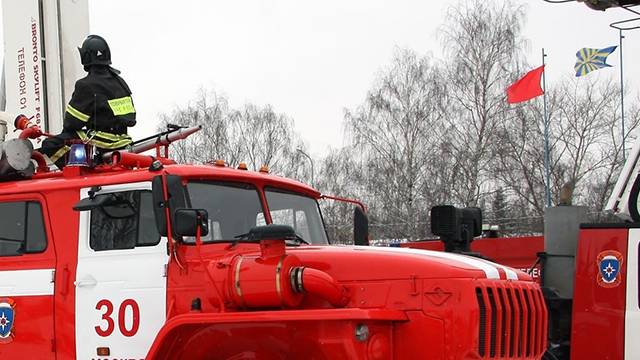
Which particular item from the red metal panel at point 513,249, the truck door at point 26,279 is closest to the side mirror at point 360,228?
the truck door at point 26,279

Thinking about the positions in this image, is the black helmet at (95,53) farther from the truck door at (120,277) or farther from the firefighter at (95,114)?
the truck door at (120,277)

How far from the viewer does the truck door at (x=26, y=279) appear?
17.9 feet

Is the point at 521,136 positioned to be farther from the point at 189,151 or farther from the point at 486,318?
the point at 486,318

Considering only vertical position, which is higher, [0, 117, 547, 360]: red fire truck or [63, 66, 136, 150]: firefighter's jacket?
[63, 66, 136, 150]: firefighter's jacket

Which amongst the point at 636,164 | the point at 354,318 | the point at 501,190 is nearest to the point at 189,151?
the point at 501,190

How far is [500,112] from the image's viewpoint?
2862 centimetres

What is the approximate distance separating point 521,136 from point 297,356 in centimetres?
2514

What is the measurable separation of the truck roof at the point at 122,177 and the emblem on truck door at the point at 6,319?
30.9 inches

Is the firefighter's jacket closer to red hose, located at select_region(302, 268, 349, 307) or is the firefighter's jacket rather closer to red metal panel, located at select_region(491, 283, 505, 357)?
red hose, located at select_region(302, 268, 349, 307)

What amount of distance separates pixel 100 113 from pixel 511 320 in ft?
11.6

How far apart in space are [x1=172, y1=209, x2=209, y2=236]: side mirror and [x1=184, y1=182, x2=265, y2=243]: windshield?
13.3 inches

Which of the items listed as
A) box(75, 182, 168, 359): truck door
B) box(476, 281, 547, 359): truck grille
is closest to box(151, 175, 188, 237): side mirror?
box(75, 182, 168, 359): truck door

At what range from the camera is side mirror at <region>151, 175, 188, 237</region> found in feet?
15.9

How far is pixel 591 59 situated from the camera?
25.1 m
